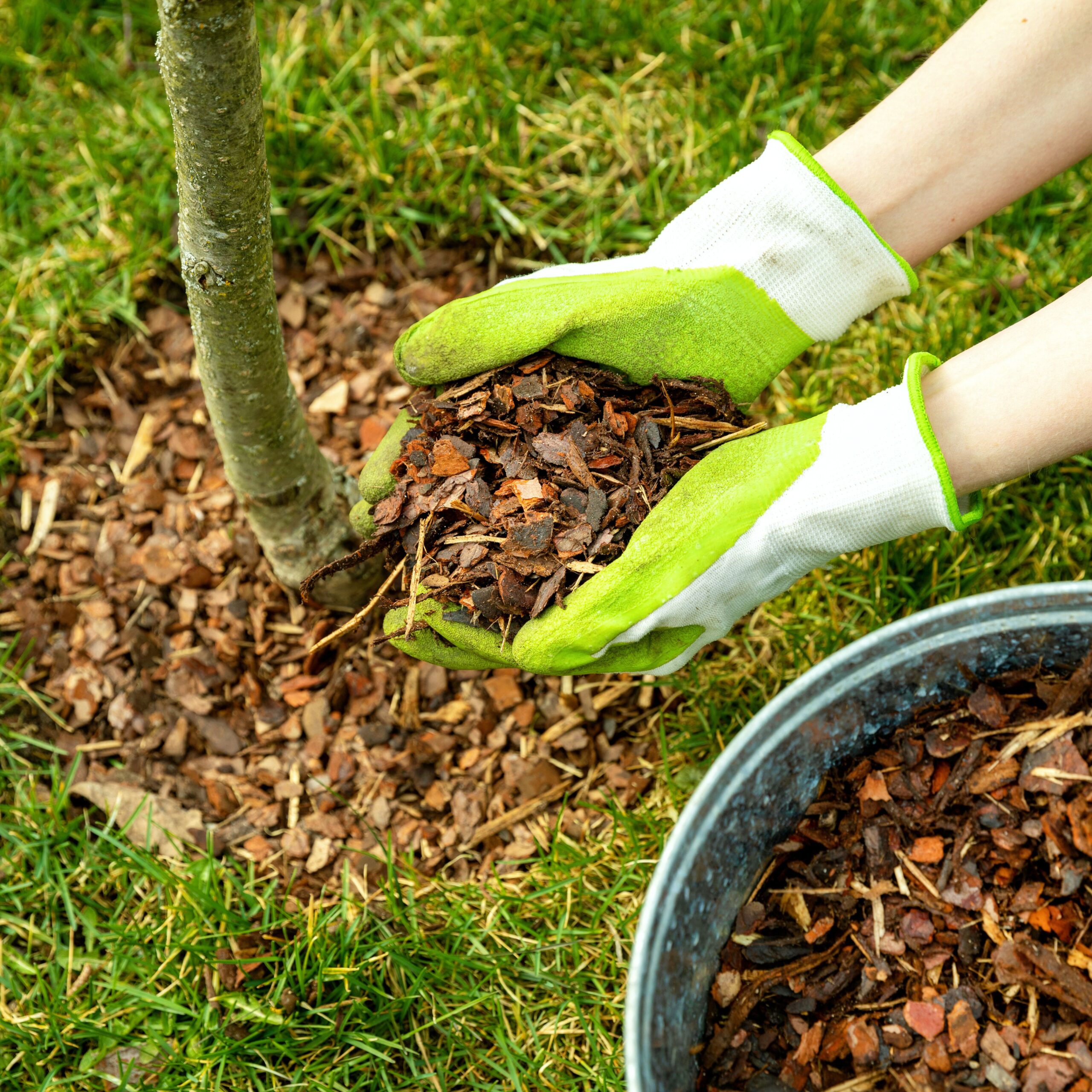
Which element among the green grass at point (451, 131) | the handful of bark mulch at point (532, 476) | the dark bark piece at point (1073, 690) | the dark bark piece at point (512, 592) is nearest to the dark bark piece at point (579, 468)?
the handful of bark mulch at point (532, 476)

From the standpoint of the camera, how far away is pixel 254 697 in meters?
2.32

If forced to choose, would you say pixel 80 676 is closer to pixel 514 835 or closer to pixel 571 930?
pixel 514 835

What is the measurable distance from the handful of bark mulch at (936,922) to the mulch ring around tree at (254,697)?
49 centimetres

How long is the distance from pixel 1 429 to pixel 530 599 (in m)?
1.78

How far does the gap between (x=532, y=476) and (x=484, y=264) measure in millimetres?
1252

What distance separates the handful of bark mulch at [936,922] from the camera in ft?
5.27

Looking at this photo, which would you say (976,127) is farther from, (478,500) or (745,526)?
(478,500)

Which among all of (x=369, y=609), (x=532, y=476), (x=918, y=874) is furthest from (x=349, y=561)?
(x=918, y=874)

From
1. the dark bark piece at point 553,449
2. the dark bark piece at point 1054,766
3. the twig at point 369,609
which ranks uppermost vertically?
the dark bark piece at point 553,449

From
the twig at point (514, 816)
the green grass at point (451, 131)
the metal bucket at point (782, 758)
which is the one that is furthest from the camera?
the green grass at point (451, 131)

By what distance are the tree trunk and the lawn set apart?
0.80 m

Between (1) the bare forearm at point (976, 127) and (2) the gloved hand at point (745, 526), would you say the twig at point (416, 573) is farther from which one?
(1) the bare forearm at point (976, 127)

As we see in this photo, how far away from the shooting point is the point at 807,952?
174 cm

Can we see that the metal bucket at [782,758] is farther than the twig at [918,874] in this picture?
No
